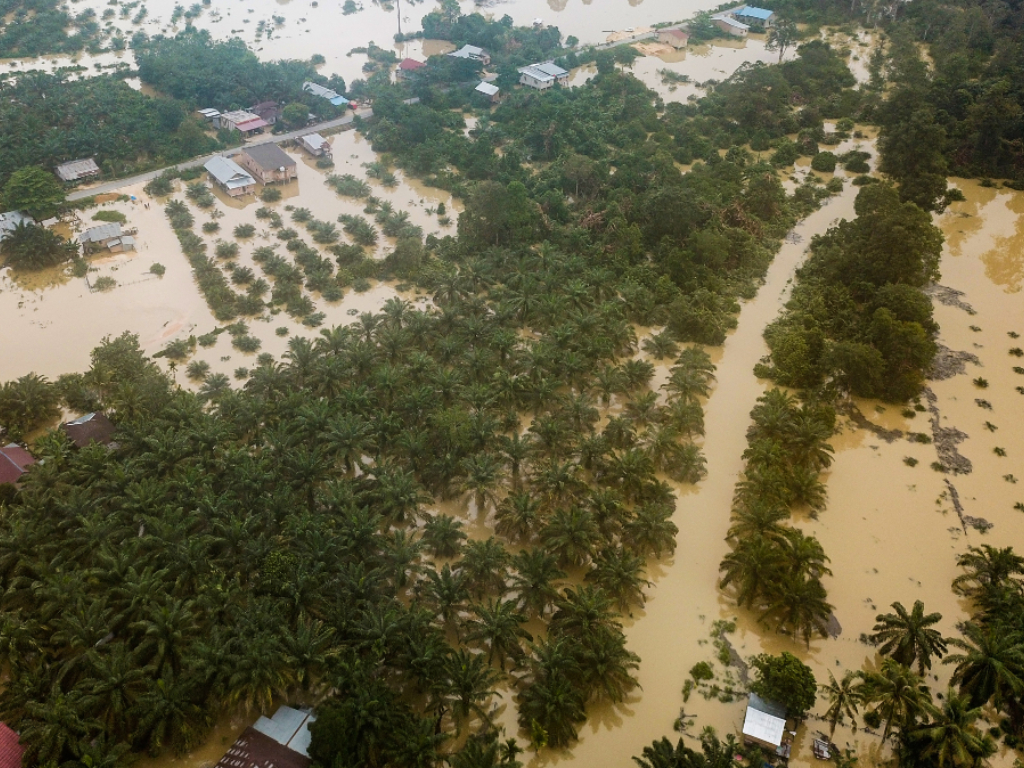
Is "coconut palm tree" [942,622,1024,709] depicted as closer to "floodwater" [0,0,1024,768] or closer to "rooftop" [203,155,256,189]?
"floodwater" [0,0,1024,768]

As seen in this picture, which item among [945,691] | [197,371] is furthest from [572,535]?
[197,371]

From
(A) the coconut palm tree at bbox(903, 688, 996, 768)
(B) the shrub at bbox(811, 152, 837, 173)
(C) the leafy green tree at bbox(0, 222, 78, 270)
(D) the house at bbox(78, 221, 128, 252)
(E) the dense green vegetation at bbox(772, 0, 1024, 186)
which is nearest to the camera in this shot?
(A) the coconut palm tree at bbox(903, 688, 996, 768)

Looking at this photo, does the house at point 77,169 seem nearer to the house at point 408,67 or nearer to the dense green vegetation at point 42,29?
the house at point 408,67

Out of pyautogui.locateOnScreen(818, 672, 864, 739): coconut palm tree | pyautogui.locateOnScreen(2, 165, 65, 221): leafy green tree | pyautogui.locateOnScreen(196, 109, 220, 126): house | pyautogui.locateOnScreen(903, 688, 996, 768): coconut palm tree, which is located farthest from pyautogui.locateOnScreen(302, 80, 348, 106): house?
pyautogui.locateOnScreen(903, 688, 996, 768): coconut palm tree

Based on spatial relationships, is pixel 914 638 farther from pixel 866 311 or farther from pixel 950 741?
pixel 866 311

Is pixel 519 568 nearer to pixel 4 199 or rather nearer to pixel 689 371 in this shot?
pixel 689 371

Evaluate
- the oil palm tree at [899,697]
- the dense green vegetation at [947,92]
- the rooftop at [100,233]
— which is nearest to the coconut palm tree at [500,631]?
the oil palm tree at [899,697]

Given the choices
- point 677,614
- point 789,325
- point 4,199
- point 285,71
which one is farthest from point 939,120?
point 4,199
